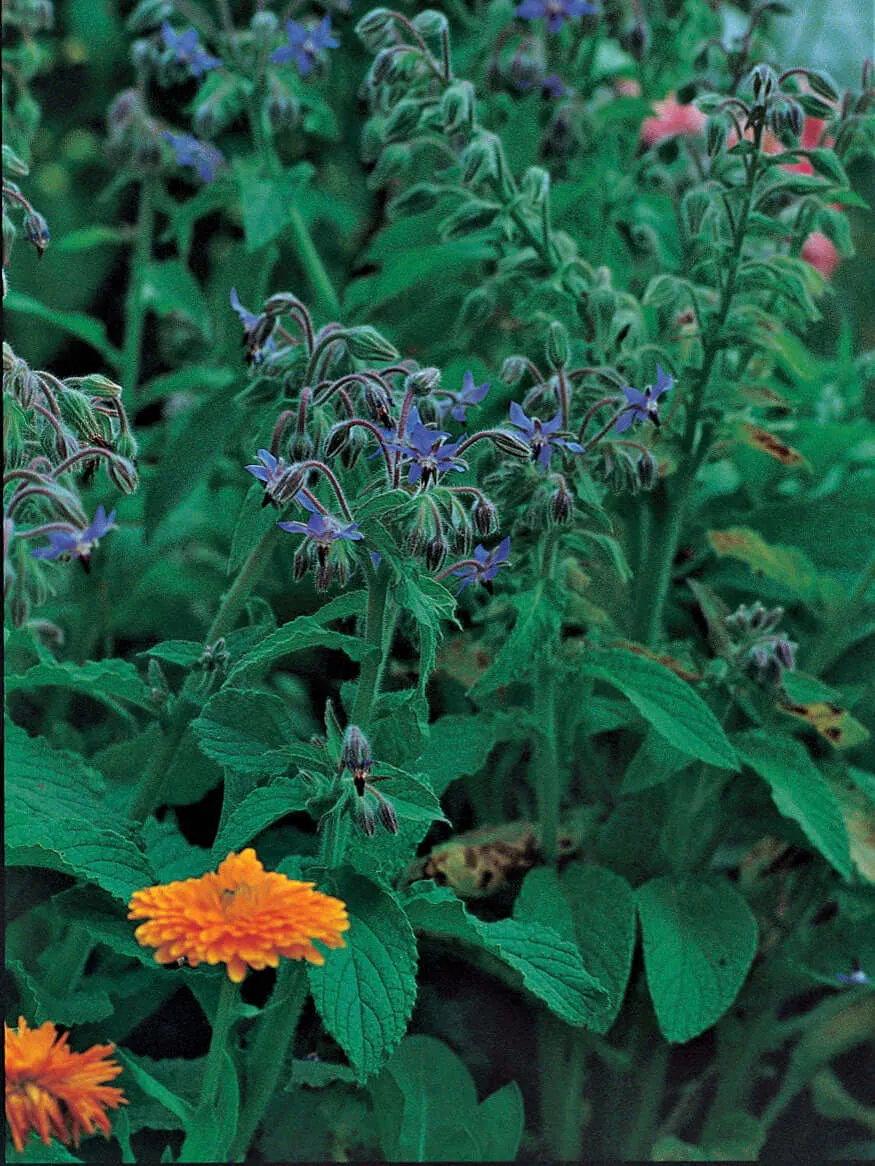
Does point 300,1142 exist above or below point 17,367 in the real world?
below

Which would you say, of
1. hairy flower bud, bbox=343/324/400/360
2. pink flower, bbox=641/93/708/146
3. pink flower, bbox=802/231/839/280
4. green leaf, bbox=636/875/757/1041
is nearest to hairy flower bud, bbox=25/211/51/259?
hairy flower bud, bbox=343/324/400/360

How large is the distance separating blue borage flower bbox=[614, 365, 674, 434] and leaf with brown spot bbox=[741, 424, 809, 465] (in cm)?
14

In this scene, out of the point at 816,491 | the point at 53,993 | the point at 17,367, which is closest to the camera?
the point at 17,367

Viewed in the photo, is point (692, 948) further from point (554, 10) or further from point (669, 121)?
point (669, 121)

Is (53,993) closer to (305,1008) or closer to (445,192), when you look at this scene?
(305,1008)

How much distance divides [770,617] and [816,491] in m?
0.28

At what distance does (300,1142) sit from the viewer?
0.71 m

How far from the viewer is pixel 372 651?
0.58m

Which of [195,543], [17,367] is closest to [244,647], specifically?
[17,367]

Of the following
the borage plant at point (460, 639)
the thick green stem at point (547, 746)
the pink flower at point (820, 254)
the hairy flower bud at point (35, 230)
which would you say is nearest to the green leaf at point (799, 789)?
the borage plant at point (460, 639)

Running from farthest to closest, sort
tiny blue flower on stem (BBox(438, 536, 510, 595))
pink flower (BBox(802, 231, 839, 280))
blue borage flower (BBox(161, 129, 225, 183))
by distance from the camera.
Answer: pink flower (BBox(802, 231, 839, 280)) < blue borage flower (BBox(161, 129, 225, 183)) < tiny blue flower on stem (BBox(438, 536, 510, 595))

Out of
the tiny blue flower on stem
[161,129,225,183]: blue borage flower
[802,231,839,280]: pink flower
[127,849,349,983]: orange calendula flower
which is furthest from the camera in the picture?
[802,231,839,280]: pink flower

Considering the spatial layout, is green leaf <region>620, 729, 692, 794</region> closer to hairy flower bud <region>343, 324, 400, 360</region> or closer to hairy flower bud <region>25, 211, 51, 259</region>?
hairy flower bud <region>343, 324, 400, 360</region>

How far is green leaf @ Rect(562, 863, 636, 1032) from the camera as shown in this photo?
0.71m
